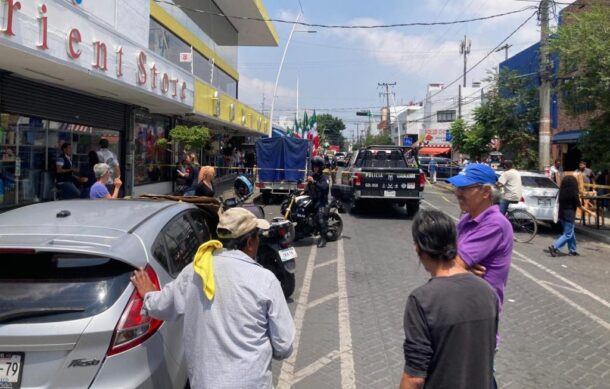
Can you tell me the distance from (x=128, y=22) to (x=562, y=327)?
13758mm

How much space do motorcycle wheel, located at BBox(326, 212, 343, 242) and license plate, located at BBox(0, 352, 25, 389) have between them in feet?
27.7

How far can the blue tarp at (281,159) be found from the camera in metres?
18.2

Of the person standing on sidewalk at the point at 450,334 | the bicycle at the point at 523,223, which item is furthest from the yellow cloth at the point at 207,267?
the bicycle at the point at 523,223

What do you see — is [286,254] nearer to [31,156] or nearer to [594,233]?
[31,156]

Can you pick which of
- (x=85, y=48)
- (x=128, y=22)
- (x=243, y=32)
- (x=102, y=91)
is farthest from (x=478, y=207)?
(x=243, y=32)

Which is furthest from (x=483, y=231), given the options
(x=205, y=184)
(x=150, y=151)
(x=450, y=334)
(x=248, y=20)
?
(x=248, y=20)

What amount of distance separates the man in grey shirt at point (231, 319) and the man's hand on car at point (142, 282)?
0.32 metres

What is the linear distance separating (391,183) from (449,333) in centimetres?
1215

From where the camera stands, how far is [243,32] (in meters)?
31.1

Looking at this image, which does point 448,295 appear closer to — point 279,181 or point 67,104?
point 67,104

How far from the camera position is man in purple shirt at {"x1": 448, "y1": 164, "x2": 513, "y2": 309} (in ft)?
9.47

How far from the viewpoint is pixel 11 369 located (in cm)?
247

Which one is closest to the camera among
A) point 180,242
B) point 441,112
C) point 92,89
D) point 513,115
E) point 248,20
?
point 180,242

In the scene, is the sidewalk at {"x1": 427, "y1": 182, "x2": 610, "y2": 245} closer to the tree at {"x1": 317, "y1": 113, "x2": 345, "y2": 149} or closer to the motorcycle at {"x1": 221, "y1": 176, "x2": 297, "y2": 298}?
the motorcycle at {"x1": 221, "y1": 176, "x2": 297, "y2": 298}
